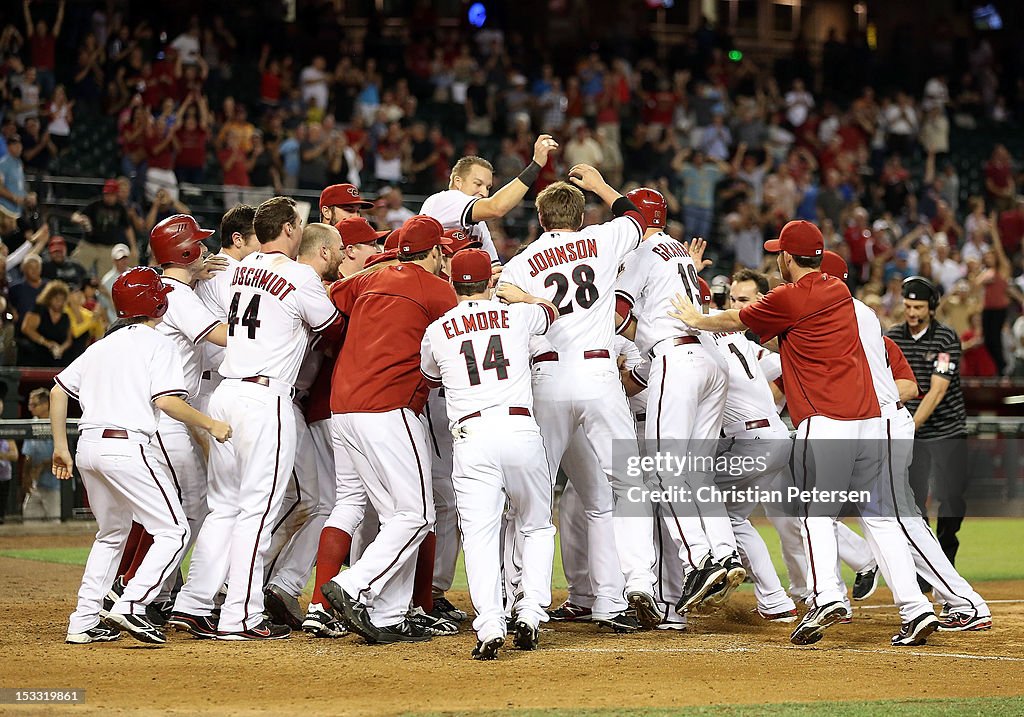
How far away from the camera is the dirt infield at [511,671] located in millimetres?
6098

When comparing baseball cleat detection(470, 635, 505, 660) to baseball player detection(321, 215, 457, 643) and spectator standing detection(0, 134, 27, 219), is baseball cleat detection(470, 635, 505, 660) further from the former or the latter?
spectator standing detection(0, 134, 27, 219)

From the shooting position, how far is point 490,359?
7.29m

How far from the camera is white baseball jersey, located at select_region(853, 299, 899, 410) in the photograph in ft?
26.6

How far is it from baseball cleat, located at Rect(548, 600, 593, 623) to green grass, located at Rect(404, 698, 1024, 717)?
280 centimetres

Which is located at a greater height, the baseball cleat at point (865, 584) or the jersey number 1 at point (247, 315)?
the jersey number 1 at point (247, 315)

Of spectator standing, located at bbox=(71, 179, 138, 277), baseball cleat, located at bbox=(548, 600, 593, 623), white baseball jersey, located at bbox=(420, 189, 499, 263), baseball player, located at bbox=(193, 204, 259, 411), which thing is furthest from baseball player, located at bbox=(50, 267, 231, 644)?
spectator standing, located at bbox=(71, 179, 138, 277)

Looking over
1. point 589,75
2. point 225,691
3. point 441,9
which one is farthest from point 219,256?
point 441,9

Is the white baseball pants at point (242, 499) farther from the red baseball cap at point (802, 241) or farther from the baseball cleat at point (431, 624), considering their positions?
the red baseball cap at point (802, 241)

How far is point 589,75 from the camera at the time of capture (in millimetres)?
23703

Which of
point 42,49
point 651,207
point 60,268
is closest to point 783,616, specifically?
point 651,207

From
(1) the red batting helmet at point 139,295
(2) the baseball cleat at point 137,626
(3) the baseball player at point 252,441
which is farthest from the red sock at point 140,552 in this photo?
(1) the red batting helmet at point 139,295

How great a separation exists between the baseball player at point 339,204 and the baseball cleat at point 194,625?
276cm

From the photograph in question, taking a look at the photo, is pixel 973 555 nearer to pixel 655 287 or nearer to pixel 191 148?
pixel 655 287

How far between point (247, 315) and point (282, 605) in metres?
1.78
